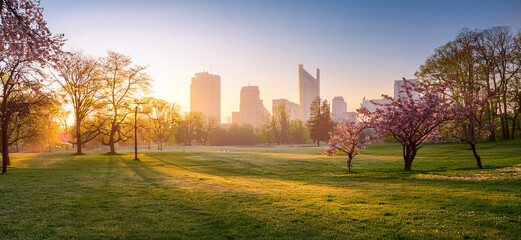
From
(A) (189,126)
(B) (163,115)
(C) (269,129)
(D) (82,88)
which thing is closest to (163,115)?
(B) (163,115)

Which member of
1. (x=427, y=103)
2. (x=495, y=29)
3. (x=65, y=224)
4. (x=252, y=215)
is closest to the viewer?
(x=65, y=224)

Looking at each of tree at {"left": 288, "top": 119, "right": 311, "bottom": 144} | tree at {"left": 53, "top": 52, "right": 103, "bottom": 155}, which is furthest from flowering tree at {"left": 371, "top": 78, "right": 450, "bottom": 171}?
tree at {"left": 288, "top": 119, "right": 311, "bottom": 144}

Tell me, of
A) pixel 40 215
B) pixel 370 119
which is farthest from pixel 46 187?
pixel 370 119

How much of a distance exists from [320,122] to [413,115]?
2956 inches

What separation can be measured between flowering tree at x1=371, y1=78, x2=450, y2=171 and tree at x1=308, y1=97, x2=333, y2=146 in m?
69.8

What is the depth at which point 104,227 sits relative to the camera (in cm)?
812

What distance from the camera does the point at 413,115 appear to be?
68.4ft

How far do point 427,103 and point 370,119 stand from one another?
424 cm

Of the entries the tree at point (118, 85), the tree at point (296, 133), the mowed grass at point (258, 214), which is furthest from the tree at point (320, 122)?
the mowed grass at point (258, 214)

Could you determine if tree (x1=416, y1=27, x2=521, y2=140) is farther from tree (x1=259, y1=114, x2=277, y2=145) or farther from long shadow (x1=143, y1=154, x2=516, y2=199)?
tree (x1=259, y1=114, x2=277, y2=145)

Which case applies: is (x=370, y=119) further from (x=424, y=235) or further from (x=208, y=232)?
(x=208, y=232)

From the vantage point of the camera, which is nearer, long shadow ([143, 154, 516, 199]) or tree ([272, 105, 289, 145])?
long shadow ([143, 154, 516, 199])

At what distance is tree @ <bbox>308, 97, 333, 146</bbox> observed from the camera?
94438mm

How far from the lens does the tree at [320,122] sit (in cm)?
9444
